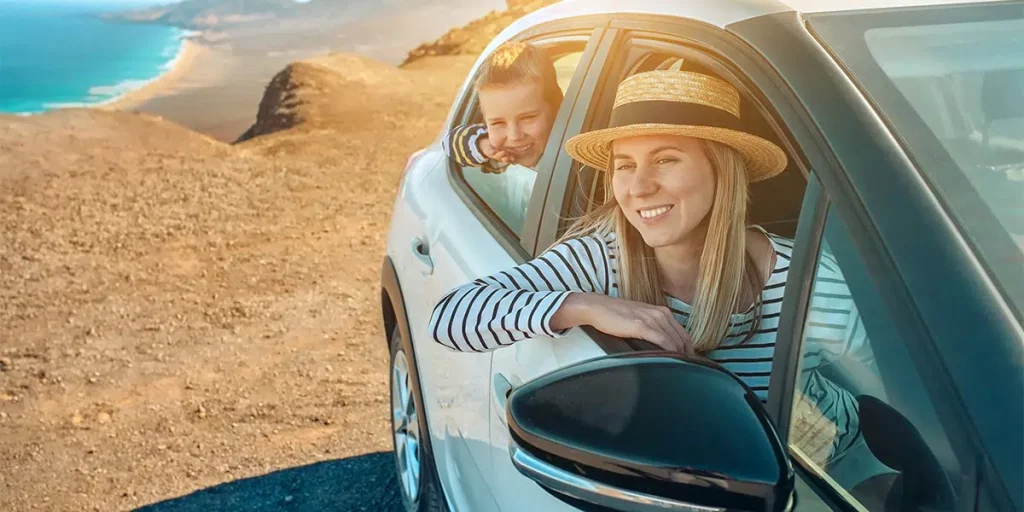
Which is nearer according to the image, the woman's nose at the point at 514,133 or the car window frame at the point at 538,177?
the car window frame at the point at 538,177

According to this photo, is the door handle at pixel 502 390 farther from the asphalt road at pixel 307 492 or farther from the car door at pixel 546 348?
the asphalt road at pixel 307 492

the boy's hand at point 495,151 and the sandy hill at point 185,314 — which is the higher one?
the boy's hand at point 495,151

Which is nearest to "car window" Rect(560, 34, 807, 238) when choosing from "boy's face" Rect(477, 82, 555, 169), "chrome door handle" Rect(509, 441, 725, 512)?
"boy's face" Rect(477, 82, 555, 169)

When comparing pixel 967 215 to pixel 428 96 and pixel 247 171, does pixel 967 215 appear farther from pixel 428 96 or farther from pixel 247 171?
pixel 428 96

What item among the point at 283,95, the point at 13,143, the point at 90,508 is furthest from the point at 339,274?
the point at 283,95

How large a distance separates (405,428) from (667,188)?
1646 millimetres

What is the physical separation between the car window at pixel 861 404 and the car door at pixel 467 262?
0.85 metres

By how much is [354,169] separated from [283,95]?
6.15m

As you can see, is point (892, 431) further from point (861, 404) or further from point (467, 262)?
point (467, 262)

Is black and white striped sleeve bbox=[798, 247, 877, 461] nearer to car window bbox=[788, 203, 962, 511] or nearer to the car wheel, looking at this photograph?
car window bbox=[788, 203, 962, 511]

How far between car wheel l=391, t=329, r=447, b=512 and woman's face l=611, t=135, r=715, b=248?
116cm

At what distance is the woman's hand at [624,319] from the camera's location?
1.44m

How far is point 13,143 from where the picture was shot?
9938mm

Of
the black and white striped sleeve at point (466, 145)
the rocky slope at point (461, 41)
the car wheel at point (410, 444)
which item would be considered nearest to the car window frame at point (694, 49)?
the black and white striped sleeve at point (466, 145)
